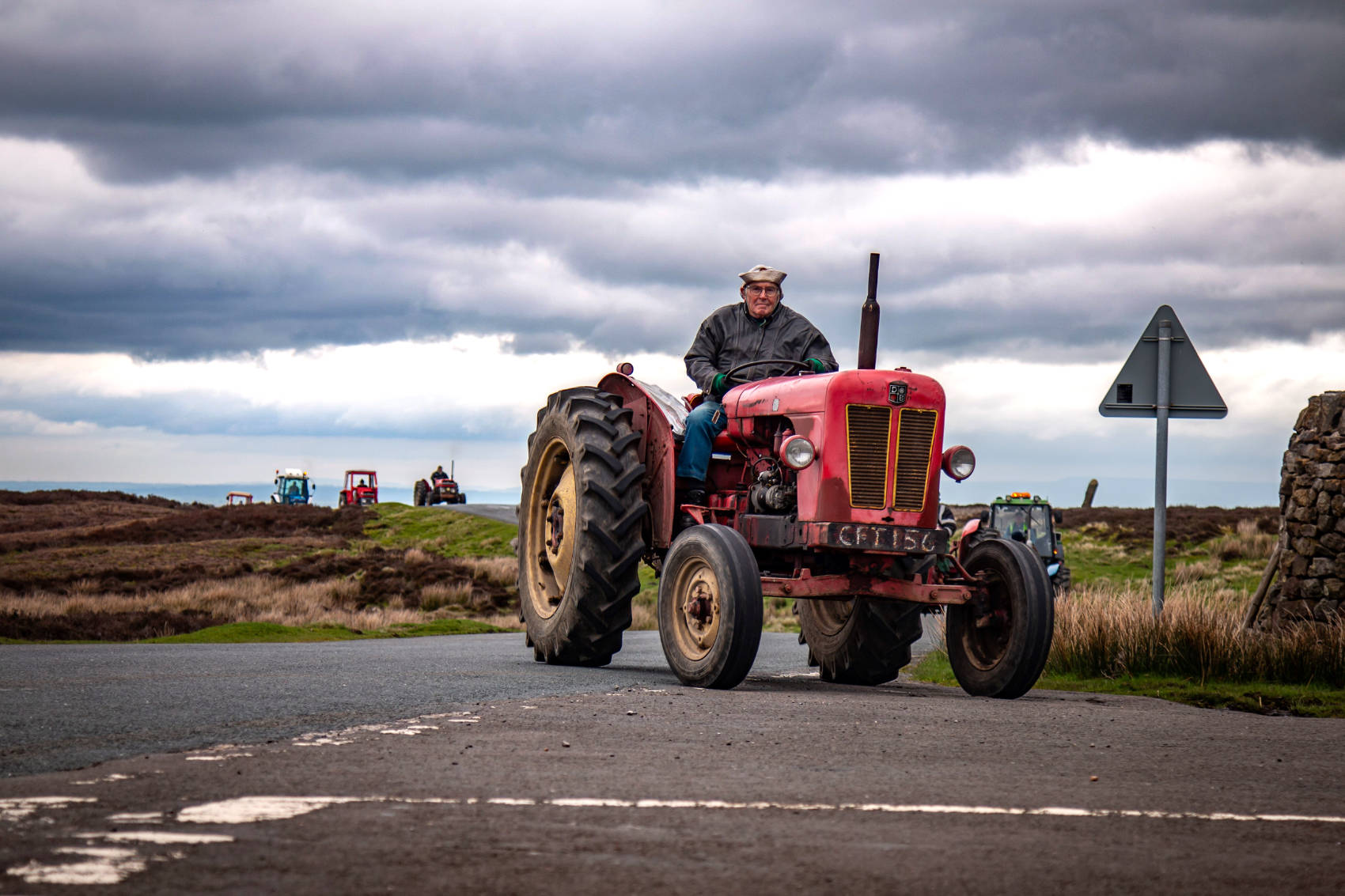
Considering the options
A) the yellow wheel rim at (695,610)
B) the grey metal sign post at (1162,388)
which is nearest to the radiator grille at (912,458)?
the yellow wheel rim at (695,610)

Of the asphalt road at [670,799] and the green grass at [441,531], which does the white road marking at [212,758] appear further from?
the green grass at [441,531]

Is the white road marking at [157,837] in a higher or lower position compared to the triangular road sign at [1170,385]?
lower

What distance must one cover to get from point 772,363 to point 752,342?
25cm

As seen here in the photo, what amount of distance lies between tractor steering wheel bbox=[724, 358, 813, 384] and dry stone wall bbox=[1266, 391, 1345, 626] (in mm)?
6584

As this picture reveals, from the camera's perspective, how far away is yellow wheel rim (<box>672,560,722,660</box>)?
973cm

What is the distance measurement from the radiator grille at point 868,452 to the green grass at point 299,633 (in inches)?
367

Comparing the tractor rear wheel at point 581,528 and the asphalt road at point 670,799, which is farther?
the tractor rear wheel at point 581,528

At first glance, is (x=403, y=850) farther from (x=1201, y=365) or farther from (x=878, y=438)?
(x=1201, y=365)

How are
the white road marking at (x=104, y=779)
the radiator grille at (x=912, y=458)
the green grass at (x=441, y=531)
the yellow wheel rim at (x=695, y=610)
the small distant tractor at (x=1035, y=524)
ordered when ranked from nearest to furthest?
the white road marking at (x=104, y=779) < the yellow wheel rim at (x=695, y=610) < the radiator grille at (x=912, y=458) < the small distant tractor at (x=1035, y=524) < the green grass at (x=441, y=531)

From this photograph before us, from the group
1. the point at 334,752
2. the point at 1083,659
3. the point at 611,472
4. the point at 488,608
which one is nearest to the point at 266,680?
the point at 611,472

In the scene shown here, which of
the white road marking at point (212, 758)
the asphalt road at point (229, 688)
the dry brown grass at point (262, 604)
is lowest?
the dry brown grass at point (262, 604)

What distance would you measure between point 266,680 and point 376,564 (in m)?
23.3

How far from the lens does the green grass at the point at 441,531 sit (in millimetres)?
41781

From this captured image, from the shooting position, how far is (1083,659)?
40.9 feet
